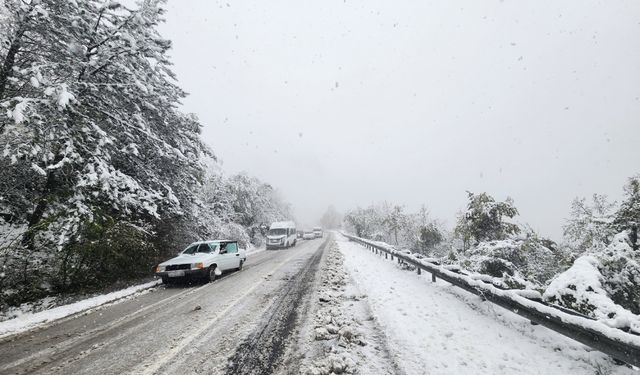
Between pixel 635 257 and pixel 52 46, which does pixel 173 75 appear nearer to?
pixel 52 46

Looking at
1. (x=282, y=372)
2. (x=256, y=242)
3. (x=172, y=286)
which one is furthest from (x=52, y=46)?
(x=256, y=242)

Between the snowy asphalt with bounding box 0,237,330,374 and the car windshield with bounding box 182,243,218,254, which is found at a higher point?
the car windshield with bounding box 182,243,218,254

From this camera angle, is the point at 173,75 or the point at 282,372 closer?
the point at 282,372

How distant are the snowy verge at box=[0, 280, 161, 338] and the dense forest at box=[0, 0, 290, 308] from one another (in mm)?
1072

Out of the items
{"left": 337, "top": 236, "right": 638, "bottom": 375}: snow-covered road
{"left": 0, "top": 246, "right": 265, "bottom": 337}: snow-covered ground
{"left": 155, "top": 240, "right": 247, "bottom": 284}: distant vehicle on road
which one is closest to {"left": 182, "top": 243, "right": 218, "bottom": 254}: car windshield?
{"left": 155, "top": 240, "right": 247, "bottom": 284}: distant vehicle on road

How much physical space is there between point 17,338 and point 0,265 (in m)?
3.21

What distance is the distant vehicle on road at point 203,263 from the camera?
1037cm

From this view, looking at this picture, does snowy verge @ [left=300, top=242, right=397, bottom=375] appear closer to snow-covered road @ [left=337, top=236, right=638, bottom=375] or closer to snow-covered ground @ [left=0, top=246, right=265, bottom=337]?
snow-covered road @ [left=337, top=236, right=638, bottom=375]

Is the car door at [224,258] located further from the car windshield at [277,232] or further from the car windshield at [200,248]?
the car windshield at [277,232]

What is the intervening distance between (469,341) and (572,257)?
6600 mm

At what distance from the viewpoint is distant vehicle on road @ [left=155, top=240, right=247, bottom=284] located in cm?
1037

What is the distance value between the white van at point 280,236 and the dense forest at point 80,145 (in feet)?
46.2

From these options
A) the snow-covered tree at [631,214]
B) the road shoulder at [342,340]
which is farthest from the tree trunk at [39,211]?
the snow-covered tree at [631,214]

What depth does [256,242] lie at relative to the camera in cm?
3622
